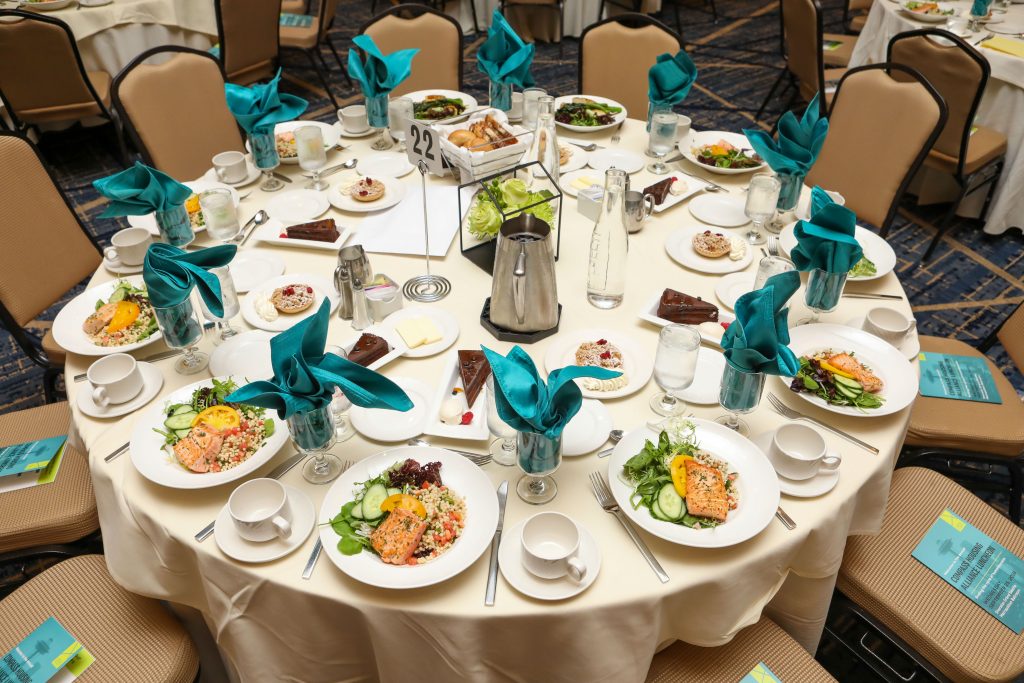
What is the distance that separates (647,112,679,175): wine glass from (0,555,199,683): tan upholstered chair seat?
218cm

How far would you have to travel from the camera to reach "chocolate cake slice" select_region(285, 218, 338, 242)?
2.29m

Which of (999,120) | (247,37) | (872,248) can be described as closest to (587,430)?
(872,248)

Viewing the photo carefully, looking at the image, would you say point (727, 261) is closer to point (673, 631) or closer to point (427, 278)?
point (427, 278)

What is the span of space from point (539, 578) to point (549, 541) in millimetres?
79

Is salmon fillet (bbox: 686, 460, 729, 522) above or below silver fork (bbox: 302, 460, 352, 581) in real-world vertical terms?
above

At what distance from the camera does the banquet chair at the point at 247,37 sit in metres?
4.25

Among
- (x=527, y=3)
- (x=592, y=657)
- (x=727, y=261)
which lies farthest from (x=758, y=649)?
(x=527, y=3)

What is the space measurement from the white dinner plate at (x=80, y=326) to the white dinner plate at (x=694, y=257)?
1.54m

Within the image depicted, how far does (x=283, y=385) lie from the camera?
1.39 metres

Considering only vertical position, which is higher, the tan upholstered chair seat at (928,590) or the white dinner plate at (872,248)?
the white dinner plate at (872,248)

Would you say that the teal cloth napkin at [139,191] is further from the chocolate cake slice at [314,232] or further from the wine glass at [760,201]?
the wine glass at [760,201]

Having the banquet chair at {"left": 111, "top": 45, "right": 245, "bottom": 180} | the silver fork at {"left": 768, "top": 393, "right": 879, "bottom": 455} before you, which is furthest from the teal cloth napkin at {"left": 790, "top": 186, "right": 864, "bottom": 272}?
the banquet chair at {"left": 111, "top": 45, "right": 245, "bottom": 180}

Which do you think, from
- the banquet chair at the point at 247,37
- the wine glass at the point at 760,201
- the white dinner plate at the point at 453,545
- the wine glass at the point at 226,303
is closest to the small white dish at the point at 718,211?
the wine glass at the point at 760,201

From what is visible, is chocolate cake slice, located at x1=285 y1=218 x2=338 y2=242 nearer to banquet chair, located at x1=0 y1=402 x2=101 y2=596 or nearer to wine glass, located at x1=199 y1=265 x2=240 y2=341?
wine glass, located at x1=199 y1=265 x2=240 y2=341
